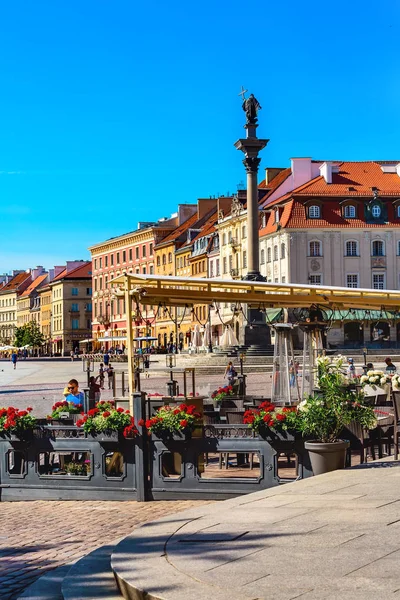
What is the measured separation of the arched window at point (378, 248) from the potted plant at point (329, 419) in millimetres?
63385

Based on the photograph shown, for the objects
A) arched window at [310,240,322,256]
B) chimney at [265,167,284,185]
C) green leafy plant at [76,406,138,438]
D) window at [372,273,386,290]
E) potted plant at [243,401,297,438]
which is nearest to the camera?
potted plant at [243,401,297,438]

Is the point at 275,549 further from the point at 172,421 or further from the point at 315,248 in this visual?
the point at 315,248

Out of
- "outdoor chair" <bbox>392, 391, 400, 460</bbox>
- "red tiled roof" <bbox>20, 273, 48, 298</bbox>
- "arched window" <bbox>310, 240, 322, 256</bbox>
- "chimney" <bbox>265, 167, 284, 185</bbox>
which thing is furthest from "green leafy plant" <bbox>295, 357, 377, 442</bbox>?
"red tiled roof" <bbox>20, 273, 48, 298</bbox>

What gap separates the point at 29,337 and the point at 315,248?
3162 inches

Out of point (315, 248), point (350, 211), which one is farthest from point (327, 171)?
point (315, 248)

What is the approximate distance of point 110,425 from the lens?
35.9 feet

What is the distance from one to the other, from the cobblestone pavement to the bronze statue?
40703 millimetres

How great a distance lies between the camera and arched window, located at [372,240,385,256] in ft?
239

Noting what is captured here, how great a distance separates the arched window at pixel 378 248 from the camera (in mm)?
72750

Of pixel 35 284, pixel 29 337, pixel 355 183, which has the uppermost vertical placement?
pixel 35 284

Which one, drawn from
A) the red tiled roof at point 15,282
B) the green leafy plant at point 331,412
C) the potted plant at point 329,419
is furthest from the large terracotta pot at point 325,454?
the red tiled roof at point 15,282

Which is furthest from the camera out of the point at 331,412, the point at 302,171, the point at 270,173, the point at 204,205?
the point at 204,205

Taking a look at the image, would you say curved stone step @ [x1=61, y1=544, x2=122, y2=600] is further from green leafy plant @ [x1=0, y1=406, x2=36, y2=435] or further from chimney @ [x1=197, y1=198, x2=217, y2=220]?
chimney @ [x1=197, y1=198, x2=217, y2=220]

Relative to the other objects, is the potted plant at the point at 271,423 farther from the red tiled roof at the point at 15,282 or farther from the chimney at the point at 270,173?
the red tiled roof at the point at 15,282
